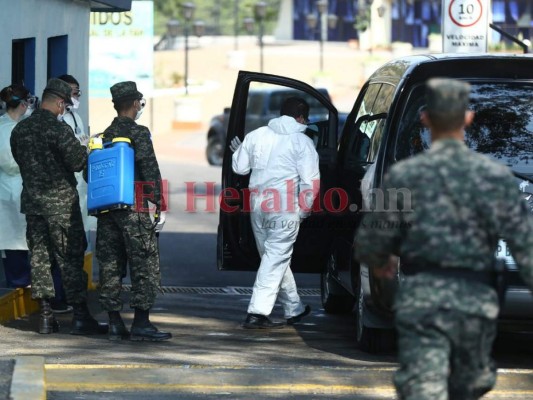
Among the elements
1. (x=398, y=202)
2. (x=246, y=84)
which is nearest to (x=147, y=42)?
(x=246, y=84)

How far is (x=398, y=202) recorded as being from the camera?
569 centimetres

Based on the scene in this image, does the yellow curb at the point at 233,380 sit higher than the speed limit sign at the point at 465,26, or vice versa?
the speed limit sign at the point at 465,26

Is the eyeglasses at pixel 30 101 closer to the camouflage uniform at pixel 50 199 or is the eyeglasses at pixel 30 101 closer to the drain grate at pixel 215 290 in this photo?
the camouflage uniform at pixel 50 199

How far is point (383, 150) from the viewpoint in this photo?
341 inches

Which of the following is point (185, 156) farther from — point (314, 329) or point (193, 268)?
point (314, 329)

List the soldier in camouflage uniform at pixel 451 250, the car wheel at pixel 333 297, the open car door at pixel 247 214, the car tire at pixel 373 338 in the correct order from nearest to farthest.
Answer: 1. the soldier in camouflage uniform at pixel 451 250
2. the car tire at pixel 373 338
3. the open car door at pixel 247 214
4. the car wheel at pixel 333 297

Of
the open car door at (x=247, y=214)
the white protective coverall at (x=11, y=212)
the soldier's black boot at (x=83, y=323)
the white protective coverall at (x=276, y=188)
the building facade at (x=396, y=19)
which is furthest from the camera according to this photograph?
the building facade at (x=396, y=19)

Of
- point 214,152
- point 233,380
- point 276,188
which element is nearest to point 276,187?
point 276,188

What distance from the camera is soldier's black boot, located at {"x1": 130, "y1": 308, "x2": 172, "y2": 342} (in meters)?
9.46

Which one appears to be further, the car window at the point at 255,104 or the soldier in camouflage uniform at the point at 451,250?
the car window at the point at 255,104

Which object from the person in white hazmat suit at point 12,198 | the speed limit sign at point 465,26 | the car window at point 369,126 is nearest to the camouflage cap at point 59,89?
the person in white hazmat suit at point 12,198

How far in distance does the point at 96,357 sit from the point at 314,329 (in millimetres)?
2257

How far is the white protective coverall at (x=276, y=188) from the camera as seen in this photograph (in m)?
9.98

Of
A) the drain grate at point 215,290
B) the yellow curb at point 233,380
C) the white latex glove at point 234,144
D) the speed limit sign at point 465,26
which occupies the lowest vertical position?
the yellow curb at point 233,380
